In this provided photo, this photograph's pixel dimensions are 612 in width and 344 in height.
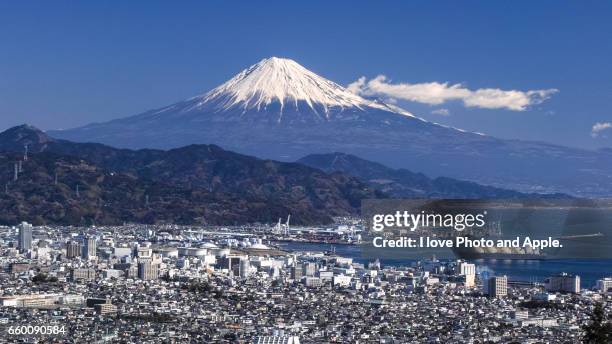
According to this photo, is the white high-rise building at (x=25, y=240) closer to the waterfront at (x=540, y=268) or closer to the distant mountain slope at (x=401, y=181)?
the waterfront at (x=540, y=268)

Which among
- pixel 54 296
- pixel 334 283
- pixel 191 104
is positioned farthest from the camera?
pixel 191 104

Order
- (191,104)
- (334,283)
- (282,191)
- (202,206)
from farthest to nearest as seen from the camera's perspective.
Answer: (191,104) < (282,191) < (202,206) < (334,283)

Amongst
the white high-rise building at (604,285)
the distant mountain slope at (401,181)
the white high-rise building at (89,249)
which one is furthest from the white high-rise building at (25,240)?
the distant mountain slope at (401,181)

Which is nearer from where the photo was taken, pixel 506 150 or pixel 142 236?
pixel 142 236

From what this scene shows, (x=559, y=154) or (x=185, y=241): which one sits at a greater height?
(x=559, y=154)

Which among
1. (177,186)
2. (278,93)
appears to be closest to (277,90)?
(278,93)

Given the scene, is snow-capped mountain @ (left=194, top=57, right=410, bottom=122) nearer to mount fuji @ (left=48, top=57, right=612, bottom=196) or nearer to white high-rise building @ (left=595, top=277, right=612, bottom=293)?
mount fuji @ (left=48, top=57, right=612, bottom=196)

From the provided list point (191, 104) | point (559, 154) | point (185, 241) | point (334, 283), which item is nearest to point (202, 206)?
point (185, 241)

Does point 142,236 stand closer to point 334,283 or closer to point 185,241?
point 185,241
